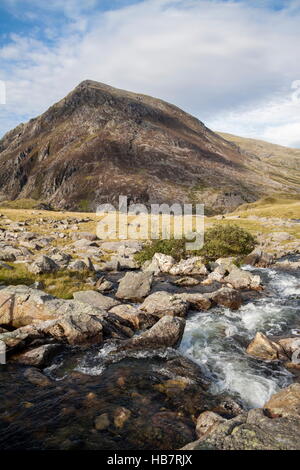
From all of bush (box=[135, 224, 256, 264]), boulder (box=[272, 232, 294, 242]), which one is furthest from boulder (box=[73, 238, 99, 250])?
boulder (box=[272, 232, 294, 242])

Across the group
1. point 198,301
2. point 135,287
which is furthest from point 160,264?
point 198,301

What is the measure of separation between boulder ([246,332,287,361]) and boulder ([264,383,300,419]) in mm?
4185

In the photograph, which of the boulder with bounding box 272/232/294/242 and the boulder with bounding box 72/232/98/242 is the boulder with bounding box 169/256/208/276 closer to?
the boulder with bounding box 72/232/98/242

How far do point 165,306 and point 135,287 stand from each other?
4.80 meters

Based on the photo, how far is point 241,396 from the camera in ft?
37.5

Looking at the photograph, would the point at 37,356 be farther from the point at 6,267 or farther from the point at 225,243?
the point at 225,243

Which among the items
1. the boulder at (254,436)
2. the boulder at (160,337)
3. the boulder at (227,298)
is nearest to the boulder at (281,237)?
the boulder at (227,298)

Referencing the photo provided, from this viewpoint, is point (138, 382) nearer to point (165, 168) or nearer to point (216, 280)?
point (216, 280)

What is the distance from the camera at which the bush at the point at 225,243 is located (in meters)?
39.2

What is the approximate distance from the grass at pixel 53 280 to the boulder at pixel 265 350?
12436 mm

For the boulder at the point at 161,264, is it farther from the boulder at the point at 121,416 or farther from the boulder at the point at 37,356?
the boulder at the point at 121,416

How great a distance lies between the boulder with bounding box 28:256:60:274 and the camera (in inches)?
974

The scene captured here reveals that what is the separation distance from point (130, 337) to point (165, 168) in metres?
175
